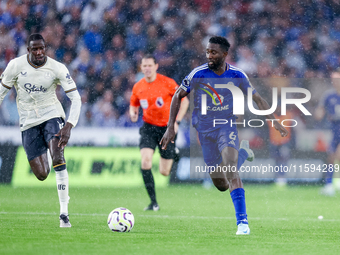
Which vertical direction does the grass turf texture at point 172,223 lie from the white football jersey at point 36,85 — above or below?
below

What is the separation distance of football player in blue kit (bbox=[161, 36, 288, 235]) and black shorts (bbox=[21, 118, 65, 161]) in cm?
147

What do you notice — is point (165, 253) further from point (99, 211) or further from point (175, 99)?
point (99, 211)

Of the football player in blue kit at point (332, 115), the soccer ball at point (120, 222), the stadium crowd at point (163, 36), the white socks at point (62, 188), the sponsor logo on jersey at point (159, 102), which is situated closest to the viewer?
the soccer ball at point (120, 222)

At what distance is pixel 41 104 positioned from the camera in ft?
22.2

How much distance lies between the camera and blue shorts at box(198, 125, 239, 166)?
610 cm

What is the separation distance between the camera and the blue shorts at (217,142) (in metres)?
6.10

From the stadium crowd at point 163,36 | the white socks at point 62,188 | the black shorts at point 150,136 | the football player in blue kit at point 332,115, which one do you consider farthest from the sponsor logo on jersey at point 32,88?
the stadium crowd at point 163,36

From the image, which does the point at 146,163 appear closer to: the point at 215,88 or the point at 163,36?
the point at 215,88

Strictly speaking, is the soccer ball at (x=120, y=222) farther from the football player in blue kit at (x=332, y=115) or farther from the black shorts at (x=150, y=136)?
the football player in blue kit at (x=332, y=115)

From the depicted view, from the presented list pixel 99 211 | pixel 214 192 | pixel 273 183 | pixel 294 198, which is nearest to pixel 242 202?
pixel 99 211

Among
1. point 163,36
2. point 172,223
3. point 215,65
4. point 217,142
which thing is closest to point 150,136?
point 172,223

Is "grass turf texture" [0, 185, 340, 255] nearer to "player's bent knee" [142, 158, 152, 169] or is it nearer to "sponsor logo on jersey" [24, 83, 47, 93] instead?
"player's bent knee" [142, 158, 152, 169]

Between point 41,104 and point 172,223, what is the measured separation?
2.12 meters

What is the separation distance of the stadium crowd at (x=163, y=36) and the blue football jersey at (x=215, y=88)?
8250mm
